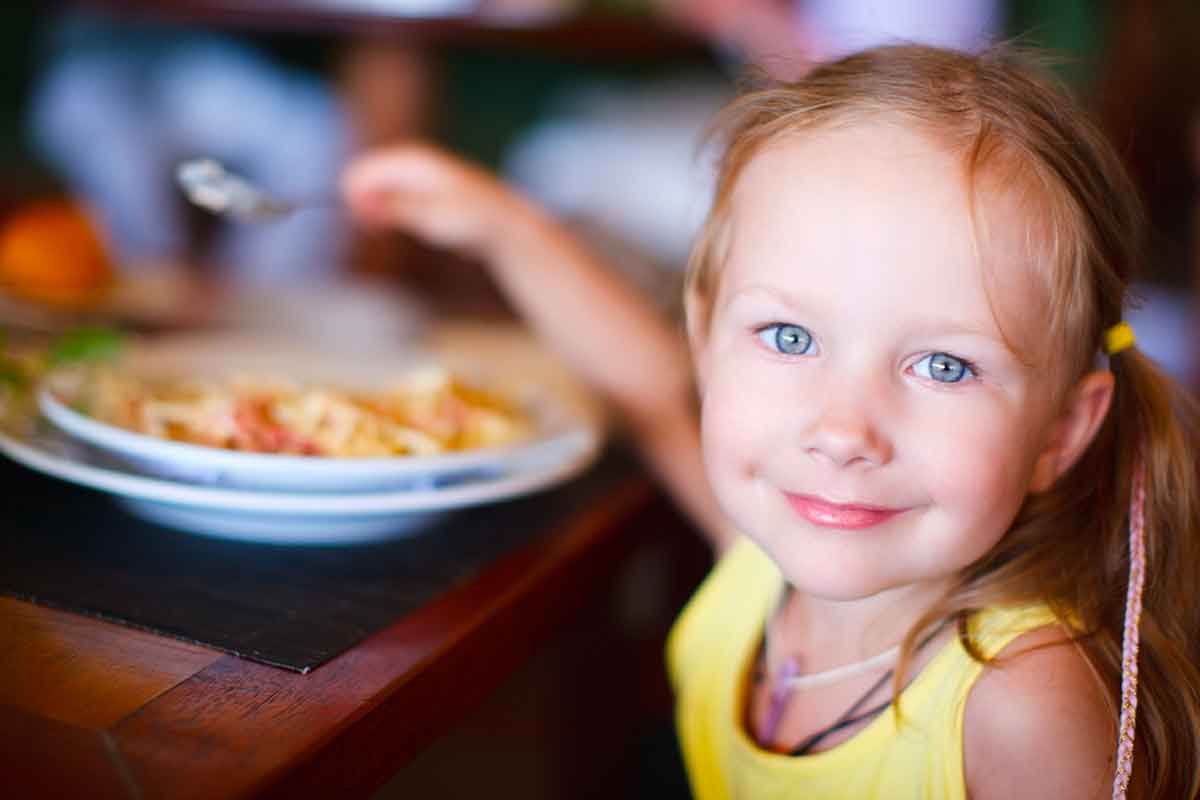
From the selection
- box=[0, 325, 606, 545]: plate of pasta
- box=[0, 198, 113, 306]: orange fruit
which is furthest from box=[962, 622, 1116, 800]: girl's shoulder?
box=[0, 198, 113, 306]: orange fruit

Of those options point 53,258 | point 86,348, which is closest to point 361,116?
point 53,258

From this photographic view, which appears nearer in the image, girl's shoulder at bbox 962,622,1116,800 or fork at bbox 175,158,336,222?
girl's shoulder at bbox 962,622,1116,800

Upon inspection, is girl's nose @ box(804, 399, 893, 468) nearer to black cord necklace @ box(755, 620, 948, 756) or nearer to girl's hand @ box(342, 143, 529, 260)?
black cord necklace @ box(755, 620, 948, 756)

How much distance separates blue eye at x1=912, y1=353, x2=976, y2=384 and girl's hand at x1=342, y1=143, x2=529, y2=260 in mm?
523

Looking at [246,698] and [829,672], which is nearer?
[246,698]

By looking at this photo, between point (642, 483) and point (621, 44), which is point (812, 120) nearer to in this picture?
point (642, 483)

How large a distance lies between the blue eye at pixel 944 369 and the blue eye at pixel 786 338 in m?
0.07

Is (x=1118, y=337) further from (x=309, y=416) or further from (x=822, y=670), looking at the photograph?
(x=309, y=416)

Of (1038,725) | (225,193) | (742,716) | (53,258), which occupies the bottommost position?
(742,716)

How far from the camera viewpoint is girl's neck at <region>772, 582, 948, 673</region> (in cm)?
76

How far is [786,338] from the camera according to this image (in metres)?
0.69

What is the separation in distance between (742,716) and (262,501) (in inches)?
16.0

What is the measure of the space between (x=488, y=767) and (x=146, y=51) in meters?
1.63

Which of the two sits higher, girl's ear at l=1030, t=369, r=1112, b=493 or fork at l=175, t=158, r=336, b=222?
fork at l=175, t=158, r=336, b=222
